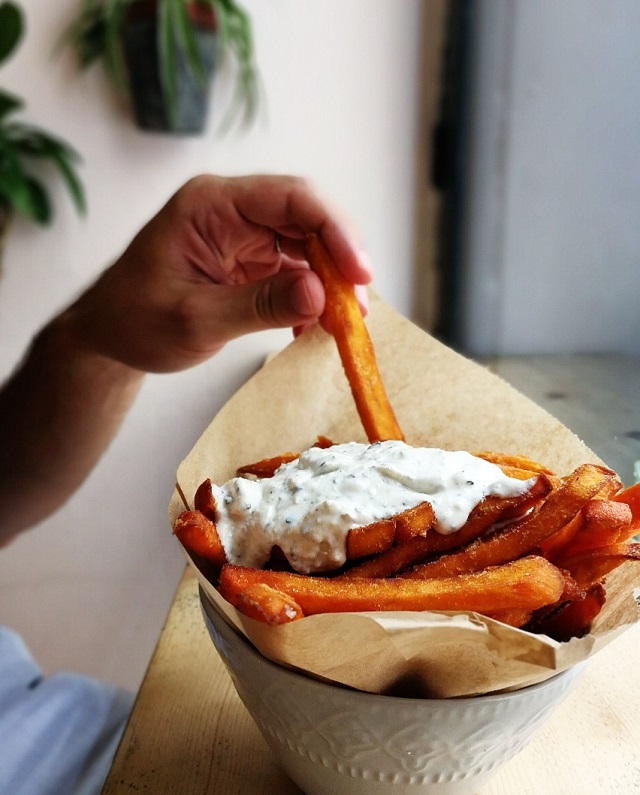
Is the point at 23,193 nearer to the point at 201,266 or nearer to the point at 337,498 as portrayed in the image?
the point at 201,266

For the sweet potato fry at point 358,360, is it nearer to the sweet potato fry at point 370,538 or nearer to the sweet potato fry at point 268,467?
the sweet potato fry at point 268,467

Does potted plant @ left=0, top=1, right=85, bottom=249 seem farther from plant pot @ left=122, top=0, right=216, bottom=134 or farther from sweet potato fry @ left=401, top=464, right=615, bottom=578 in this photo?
sweet potato fry @ left=401, top=464, right=615, bottom=578

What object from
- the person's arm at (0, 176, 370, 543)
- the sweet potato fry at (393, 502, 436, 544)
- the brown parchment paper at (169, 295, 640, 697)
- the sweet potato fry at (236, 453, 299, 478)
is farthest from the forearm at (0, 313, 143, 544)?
the sweet potato fry at (393, 502, 436, 544)

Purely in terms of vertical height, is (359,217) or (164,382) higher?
(359,217)

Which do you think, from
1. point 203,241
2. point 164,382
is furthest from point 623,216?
point 164,382

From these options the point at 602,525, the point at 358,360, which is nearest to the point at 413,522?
the point at 602,525

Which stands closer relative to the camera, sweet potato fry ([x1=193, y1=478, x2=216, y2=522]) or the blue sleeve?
sweet potato fry ([x1=193, y1=478, x2=216, y2=522])

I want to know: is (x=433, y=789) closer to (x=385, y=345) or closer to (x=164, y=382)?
(x=385, y=345)
